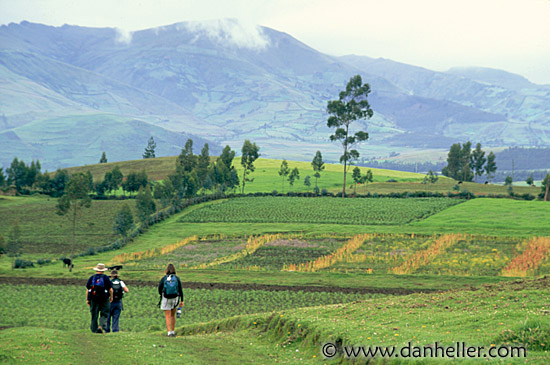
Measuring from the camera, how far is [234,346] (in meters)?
20.8

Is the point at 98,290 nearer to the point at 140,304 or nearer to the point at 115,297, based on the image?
the point at 115,297

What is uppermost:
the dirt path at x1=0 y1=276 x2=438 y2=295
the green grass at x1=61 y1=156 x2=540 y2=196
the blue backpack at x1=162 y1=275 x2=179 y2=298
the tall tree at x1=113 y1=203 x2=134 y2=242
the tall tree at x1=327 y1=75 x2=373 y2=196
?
the tall tree at x1=327 y1=75 x2=373 y2=196

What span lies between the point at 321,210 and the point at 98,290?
7694cm

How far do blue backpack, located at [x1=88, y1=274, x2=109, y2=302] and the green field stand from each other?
1.60m

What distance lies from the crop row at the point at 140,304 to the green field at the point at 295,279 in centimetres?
13

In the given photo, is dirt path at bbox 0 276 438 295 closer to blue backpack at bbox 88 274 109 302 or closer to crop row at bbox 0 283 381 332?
crop row at bbox 0 283 381 332

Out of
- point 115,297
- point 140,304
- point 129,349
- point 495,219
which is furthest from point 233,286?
point 495,219

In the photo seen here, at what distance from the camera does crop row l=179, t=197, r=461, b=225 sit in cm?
8950

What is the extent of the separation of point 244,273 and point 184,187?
60833mm

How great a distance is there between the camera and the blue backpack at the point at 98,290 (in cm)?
2242

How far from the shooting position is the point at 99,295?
2245 centimetres

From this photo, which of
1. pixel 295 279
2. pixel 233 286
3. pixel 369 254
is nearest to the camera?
pixel 233 286

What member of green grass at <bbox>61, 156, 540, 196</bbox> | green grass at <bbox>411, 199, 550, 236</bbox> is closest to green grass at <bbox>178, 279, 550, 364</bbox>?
green grass at <bbox>411, 199, 550, 236</bbox>

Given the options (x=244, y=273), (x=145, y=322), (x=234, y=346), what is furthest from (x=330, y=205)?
(x=234, y=346)
